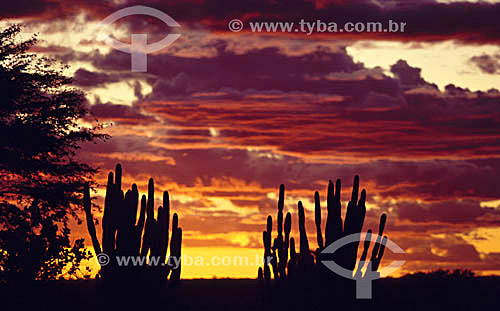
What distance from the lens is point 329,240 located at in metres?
21.0

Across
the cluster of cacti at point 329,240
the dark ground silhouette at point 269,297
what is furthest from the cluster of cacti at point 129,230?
the cluster of cacti at point 329,240

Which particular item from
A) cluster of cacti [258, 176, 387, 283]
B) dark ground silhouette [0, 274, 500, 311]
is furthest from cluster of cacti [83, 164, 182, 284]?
cluster of cacti [258, 176, 387, 283]

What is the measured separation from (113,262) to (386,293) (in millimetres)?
11662

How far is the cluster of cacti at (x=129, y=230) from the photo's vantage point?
20.0 m

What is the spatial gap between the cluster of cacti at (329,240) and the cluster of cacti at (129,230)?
3461mm

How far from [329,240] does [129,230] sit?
4.89 metres

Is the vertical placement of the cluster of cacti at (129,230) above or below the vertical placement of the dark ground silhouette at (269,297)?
above

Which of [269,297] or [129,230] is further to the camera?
[269,297]

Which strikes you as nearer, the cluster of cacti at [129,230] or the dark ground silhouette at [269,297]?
the cluster of cacti at [129,230]

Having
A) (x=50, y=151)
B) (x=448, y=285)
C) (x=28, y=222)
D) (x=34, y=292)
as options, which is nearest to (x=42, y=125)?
(x=50, y=151)

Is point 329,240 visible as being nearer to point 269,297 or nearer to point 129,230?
point 269,297

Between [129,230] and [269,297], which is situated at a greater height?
[129,230]

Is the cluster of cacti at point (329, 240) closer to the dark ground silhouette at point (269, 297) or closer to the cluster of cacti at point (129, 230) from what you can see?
the dark ground silhouette at point (269, 297)

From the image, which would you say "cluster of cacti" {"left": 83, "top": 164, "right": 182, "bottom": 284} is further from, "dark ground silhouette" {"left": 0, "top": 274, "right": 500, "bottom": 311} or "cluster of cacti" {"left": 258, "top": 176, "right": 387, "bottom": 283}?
"cluster of cacti" {"left": 258, "top": 176, "right": 387, "bottom": 283}
